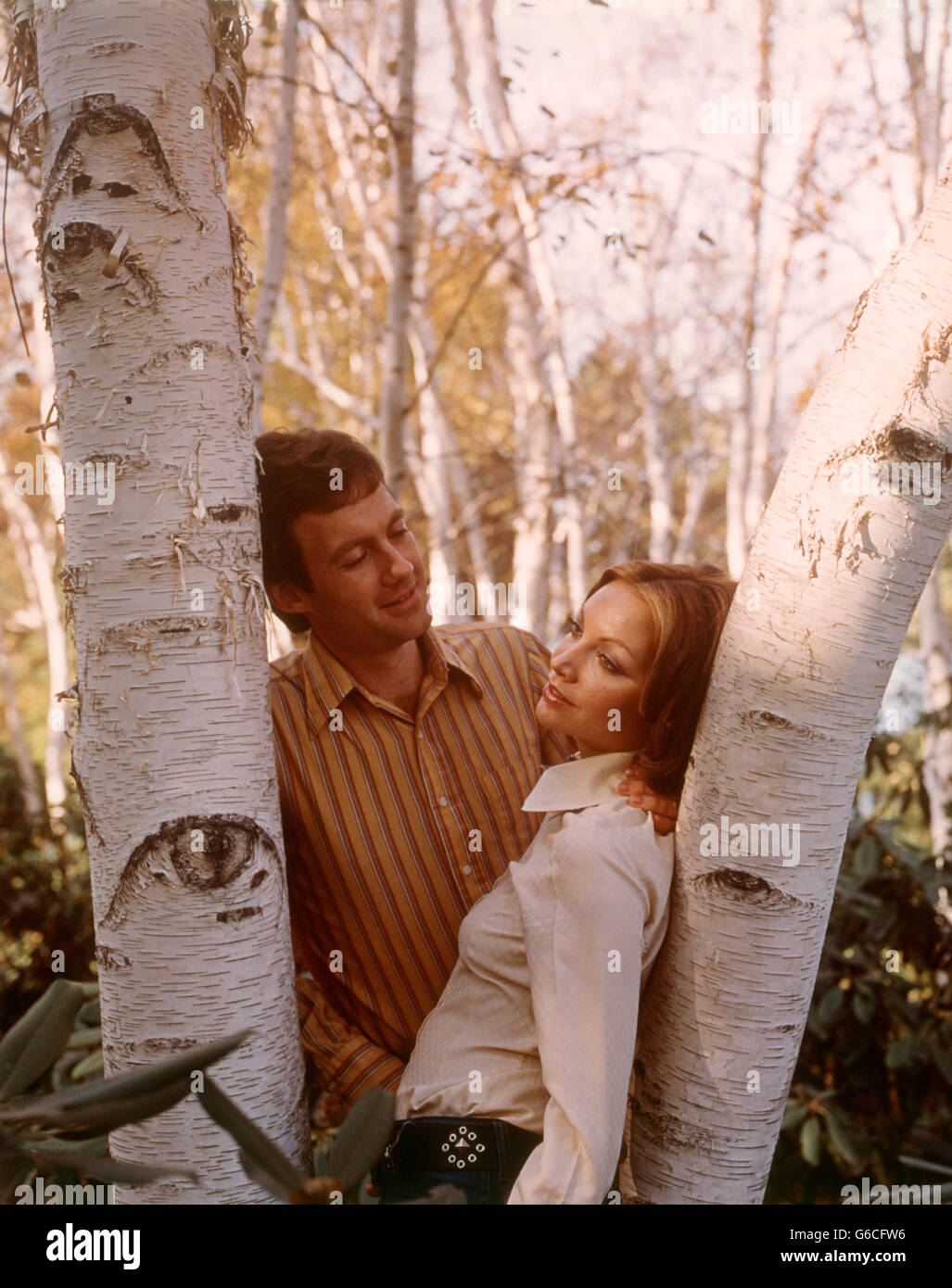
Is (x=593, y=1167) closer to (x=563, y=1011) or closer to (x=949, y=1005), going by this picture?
(x=563, y=1011)

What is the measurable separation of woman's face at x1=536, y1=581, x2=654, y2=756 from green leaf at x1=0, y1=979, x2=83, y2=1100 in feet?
2.67

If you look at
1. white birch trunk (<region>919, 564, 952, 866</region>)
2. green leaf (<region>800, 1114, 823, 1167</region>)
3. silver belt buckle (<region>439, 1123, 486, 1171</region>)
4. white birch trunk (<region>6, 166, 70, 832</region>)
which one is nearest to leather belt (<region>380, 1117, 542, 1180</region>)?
silver belt buckle (<region>439, 1123, 486, 1171</region>)

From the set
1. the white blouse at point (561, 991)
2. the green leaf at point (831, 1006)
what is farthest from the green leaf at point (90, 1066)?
the green leaf at point (831, 1006)

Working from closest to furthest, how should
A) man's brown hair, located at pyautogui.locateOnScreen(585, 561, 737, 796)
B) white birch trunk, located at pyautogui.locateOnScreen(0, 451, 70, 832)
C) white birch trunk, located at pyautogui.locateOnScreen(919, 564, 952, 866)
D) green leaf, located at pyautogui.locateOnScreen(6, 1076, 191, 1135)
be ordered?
green leaf, located at pyautogui.locateOnScreen(6, 1076, 191, 1135) < man's brown hair, located at pyautogui.locateOnScreen(585, 561, 737, 796) < white birch trunk, located at pyautogui.locateOnScreen(919, 564, 952, 866) < white birch trunk, located at pyautogui.locateOnScreen(0, 451, 70, 832)

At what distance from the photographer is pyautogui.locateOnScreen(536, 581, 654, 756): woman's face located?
1.61 metres

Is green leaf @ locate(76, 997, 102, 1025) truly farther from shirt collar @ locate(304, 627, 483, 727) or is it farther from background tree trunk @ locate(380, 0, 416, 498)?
background tree trunk @ locate(380, 0, 416, 498)

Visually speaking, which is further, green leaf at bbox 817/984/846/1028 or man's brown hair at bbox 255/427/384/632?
green leaf at bbox 817/984/846/1028

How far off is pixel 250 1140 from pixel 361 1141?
8.8 inches

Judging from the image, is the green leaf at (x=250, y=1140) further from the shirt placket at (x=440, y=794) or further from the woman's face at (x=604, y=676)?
the shirt placket at (x=440, y=794)

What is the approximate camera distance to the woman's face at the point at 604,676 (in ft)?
5.27

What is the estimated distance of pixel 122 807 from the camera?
4.26 ft

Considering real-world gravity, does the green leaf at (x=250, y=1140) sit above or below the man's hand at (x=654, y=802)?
below

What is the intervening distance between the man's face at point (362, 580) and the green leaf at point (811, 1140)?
158 cm

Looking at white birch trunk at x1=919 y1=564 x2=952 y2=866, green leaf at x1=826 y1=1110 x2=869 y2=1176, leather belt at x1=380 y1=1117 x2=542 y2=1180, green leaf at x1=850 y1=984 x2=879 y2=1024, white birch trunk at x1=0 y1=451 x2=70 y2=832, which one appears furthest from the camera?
white birch trunk at x1=0 y1=451 x2=70 y2=832
